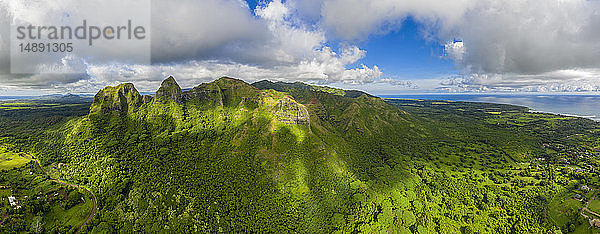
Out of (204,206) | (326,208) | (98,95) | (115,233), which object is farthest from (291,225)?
(98,95)

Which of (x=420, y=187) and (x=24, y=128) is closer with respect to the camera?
(x=420, y=187)

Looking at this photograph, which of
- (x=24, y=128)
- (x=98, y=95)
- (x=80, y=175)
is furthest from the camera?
(x=24, y=128)

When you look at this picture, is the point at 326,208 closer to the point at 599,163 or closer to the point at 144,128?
the point at 144,128

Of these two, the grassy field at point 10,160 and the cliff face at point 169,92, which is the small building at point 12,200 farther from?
the cliff face at point 169,92

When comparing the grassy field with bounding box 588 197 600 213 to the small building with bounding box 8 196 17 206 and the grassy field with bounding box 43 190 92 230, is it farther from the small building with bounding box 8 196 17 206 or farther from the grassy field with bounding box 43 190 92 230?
the small building with bounding box 8 196 17 206

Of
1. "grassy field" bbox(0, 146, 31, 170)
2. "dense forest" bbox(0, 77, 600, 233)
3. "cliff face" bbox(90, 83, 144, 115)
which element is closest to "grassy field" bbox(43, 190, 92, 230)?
"dense forest" bbox(0, 77, 600, 233)

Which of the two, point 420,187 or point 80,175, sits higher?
point 80,175

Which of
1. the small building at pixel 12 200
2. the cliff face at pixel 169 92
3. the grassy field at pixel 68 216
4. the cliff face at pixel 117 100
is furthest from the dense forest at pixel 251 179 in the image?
the small building at pixel 12 200
